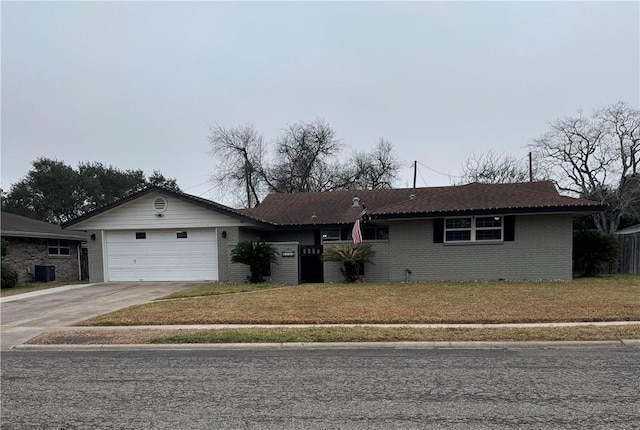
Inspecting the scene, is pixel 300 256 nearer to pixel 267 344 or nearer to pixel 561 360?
pixel 267 344

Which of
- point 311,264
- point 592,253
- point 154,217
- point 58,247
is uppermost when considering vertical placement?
point 154,217

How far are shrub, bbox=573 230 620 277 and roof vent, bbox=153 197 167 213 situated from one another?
16985 mm

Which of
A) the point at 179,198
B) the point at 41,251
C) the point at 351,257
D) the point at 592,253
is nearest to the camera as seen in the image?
the point at 351,257

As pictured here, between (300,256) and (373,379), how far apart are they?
12.3m

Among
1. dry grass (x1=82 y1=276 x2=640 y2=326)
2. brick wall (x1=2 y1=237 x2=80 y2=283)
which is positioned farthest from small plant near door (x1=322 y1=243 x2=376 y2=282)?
brick wall (x1=2 y1=237 x2=80 y2=283)

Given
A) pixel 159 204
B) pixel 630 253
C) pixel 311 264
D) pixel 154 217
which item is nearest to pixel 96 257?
pixel 154 217

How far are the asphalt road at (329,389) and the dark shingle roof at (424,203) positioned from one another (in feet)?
30.0

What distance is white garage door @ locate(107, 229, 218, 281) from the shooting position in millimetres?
17828

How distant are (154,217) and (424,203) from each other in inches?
442

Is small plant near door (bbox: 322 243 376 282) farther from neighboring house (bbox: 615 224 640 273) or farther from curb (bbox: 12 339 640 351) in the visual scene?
neighboring house (bbox: 615 224 640 273)

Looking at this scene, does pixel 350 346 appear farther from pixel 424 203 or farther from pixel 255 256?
pixel 424 203

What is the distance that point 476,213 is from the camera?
50.1 feet

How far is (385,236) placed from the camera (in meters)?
21.0

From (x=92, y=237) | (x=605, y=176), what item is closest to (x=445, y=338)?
(x=92, y=237)
